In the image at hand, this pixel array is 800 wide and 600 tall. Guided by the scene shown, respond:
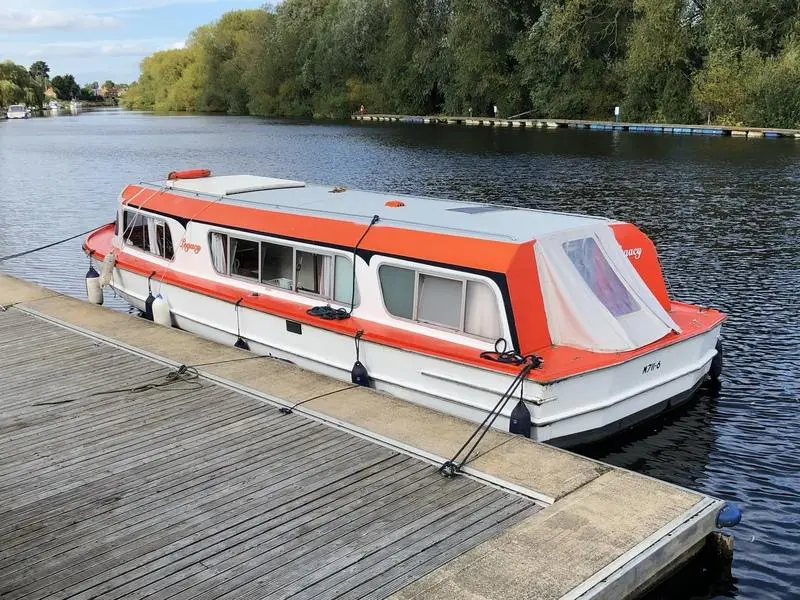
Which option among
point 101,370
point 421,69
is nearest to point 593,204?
point 101,370

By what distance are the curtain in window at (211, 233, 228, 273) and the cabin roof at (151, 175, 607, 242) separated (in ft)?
2.22

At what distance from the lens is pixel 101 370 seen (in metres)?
11.2

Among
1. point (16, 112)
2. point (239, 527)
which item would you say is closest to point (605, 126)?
point (239, 527)

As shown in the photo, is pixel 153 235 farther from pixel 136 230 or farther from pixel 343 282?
pixel 343 282

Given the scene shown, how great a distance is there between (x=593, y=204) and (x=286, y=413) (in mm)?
22922

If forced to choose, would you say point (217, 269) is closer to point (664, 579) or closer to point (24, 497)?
point (24, 497)

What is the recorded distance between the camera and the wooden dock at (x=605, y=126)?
56156 millimetres

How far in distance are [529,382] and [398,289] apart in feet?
8.90

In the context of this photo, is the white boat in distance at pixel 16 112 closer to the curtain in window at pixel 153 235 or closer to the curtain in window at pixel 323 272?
the curtain in window at pixel 153 235

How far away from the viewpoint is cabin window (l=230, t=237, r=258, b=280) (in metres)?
13.9

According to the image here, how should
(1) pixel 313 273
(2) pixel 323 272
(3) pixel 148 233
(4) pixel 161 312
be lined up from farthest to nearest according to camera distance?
(3) pixel 148 233 < (4) pixel 161 312 < (1) pixel 313 273 < (2) pixel 323 272

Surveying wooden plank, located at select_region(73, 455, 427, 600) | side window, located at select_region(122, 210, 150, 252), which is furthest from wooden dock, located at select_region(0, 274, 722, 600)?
side window, located at select_region(122, 210, 150, 252)

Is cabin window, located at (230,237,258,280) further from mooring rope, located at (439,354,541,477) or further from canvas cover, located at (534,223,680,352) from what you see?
mooring rope, located at (439,354,541,477)

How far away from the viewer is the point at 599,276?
1080 cm
